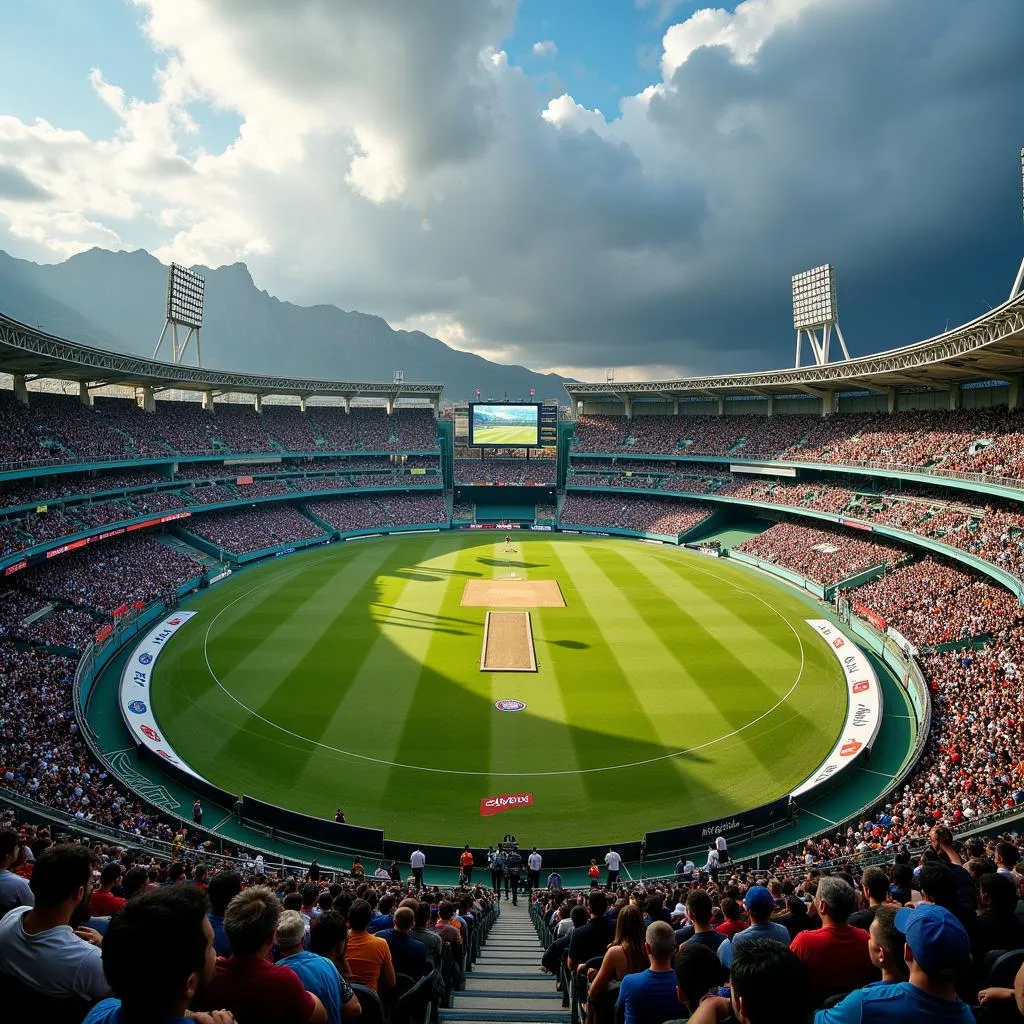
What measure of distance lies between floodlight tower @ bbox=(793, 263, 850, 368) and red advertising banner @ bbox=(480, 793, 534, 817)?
53.7 meters

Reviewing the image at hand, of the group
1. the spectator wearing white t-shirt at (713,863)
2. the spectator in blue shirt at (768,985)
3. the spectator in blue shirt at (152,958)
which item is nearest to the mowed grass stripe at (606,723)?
the spectator wearing white t-shirt at (713,863)

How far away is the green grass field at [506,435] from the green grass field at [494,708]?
114 feet

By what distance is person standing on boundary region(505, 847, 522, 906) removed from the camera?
747 inches

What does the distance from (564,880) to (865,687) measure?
1875 centimetres

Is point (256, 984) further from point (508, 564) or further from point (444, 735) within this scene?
point (508, 564)

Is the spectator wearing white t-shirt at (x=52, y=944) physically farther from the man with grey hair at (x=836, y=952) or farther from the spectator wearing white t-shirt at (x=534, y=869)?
the spectator wearing white t-shirt at (x=534, y=869)

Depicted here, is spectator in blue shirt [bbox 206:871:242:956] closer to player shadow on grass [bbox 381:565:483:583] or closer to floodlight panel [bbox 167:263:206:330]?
player shadow on grass [bbox 381:565:483:583]

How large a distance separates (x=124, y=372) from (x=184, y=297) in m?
17.3

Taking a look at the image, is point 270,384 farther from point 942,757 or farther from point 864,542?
point 942,757

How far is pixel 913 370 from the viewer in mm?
45594

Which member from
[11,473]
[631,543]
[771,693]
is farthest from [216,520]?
[771,693]

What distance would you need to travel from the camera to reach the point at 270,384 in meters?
72.7

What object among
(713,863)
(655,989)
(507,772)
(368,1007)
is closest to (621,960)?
(655,989)

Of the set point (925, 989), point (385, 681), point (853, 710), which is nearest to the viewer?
point (925, 989)
